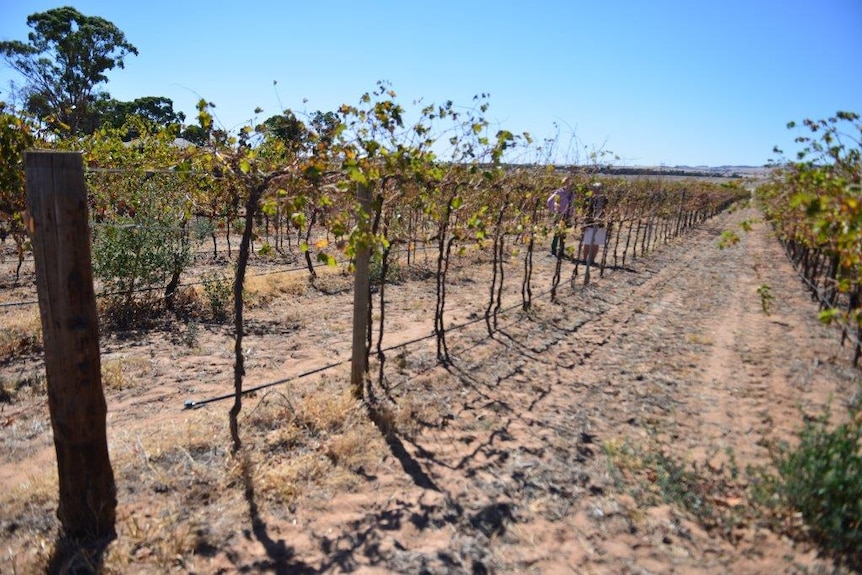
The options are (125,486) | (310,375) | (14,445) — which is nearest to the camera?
(125,486)

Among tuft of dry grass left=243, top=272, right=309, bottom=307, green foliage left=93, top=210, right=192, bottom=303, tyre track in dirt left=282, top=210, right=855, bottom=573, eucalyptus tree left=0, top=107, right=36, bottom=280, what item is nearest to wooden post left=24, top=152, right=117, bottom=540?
tyre track in dirt left=282, top=210, right=855, bottom=573

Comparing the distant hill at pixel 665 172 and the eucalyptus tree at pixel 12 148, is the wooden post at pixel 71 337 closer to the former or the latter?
the eucalyptus tree at pixel 12 148

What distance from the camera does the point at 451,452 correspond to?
3.75 m

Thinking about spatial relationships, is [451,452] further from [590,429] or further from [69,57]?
[69,57]

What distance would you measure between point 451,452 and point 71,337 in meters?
2.46

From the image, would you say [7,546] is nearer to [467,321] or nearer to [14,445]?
[14,445]

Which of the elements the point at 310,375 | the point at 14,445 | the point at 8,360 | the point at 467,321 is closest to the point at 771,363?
the point at 467,321

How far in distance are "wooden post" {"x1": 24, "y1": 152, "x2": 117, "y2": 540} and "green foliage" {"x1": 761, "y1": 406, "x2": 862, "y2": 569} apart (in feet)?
12.0

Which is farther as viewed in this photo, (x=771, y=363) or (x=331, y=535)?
(x=771, y=363)

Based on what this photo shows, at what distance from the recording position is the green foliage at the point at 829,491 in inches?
102

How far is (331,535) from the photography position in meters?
2.81

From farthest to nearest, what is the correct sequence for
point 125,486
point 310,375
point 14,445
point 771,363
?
point 771,363 → point 310,375 → point 14,445 → point 125,486

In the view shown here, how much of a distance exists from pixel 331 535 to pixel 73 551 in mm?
1240

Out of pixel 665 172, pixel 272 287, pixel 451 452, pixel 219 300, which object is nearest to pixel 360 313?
pixel 451 452
